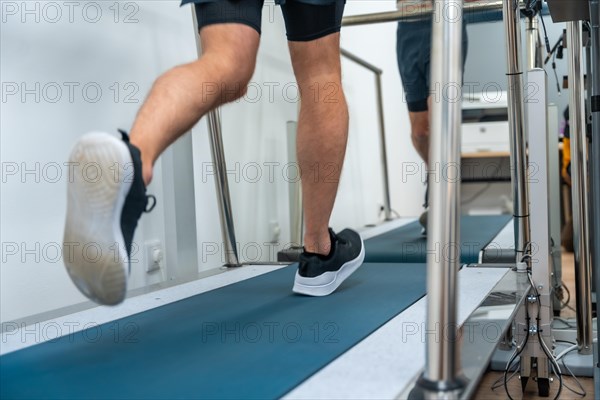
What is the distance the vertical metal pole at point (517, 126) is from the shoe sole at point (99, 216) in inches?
43.6

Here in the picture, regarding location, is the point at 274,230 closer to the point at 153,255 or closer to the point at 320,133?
the point at 153,255

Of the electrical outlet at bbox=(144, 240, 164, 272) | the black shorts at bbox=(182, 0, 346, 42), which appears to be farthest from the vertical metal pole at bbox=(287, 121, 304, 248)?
the black shorts at bbox=(182, 0, 346, 42)

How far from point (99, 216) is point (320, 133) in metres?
0.63

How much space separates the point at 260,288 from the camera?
147 centimetres

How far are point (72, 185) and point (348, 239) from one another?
0.71 metres

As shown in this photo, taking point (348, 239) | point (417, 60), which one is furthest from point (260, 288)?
point (417, 60)

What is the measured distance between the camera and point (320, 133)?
1295mm

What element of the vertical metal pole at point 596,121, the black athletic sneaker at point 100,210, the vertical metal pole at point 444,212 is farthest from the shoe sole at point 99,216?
the vertical metal pole at point 596,121

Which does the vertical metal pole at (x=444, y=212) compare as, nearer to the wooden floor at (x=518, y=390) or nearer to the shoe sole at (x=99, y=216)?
the shoe sole at (x=99, y=216)

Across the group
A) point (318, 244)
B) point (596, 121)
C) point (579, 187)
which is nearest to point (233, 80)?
point (318, 244)

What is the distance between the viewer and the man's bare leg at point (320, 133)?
129 cm

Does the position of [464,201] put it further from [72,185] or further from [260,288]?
[72,185]

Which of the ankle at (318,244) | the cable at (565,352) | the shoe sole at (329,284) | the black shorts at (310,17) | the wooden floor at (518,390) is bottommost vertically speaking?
the wooden floor at (518,390)

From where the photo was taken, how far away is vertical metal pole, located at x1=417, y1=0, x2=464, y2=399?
629 mm
